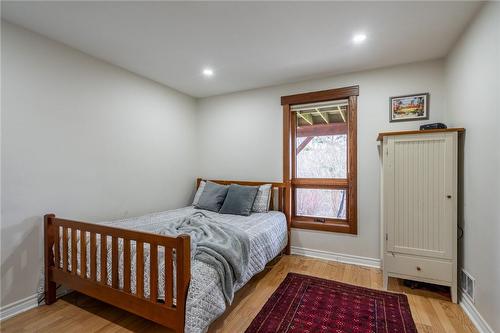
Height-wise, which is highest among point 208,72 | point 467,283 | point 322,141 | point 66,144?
point 208,72

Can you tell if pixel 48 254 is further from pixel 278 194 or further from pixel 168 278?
pixel 278 194

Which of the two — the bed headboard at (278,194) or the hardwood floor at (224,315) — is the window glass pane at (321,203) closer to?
the bed headboard at (278,194)

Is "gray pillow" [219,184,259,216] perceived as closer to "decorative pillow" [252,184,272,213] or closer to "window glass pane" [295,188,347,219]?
"decorative pillow" [252,184,272,213]

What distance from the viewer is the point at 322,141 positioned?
3.17 metres

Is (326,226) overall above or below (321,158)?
below

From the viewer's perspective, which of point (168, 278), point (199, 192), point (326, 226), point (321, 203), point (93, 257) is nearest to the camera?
point (168, 278)

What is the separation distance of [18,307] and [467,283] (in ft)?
11.6

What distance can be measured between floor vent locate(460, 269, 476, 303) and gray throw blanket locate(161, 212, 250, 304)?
5.63ft

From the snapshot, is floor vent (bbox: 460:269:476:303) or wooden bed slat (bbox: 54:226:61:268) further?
wooden bed slat (bbox: 54:226:61:268)

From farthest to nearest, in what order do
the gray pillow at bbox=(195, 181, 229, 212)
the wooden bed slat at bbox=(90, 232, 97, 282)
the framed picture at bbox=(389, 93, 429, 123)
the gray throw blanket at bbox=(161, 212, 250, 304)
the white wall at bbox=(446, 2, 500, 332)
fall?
the gray pillow at bbox=(195, 181, 229, 212), the framed picture at bbox=(389, 93, 429, 123), the wooden bed slat at bbox=(90, 232, 97, 282), the gray throw blanket at bbox=(161, 212, 250, 304), the white wall at bbox=(446, 2, 500, 332)

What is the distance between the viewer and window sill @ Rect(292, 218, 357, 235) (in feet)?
9.45

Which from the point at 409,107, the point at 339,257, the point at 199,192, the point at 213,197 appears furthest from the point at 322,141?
the point at 199,192

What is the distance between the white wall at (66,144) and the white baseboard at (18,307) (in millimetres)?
41

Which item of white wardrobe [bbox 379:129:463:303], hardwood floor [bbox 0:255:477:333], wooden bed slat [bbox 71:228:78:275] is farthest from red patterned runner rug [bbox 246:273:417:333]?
wooden bed slat [bbox 71:228:78:275]
